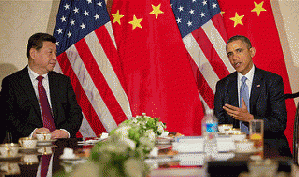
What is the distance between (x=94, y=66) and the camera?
4766 millimetres

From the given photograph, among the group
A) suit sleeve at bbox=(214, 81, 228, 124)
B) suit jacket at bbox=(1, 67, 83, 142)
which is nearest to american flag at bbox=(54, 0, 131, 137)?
suit jacket at bbox=(1, 67, 83, 142)

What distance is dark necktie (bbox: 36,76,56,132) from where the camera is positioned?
12.3 feet

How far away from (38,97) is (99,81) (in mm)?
1069

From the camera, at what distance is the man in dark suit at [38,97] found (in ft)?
12.0

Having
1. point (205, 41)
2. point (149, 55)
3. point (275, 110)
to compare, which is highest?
point (205, 41)

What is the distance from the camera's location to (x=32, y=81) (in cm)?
391

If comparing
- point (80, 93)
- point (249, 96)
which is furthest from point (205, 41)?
point (80, 93)

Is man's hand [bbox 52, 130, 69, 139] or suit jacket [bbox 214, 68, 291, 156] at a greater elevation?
suit jacket [bbox 214, 68, 291, 156]

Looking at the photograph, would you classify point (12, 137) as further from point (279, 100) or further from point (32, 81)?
point (279, 100)

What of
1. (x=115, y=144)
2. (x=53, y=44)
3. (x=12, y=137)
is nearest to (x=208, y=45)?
(x=53, y=44)

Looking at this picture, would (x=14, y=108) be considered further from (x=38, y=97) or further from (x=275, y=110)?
(x=275, y=110)

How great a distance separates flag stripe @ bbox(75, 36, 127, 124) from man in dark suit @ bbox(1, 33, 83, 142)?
0.68m

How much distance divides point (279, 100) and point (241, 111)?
55 cm

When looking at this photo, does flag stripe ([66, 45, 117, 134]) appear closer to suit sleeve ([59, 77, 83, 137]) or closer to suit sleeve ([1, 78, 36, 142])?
suit sleeve ([59, 77, 83, 137])
